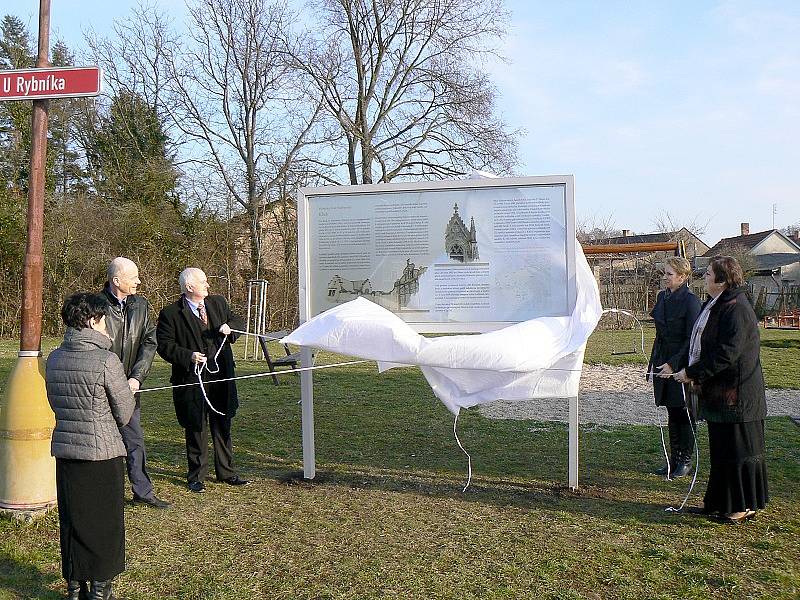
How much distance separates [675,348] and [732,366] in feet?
3.58

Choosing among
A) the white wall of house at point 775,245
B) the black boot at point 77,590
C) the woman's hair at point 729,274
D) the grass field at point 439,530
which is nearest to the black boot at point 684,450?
the grass field at point 439,530

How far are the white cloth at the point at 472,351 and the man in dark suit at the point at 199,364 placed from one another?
2.51ft

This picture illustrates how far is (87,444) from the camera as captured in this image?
390 centimetres

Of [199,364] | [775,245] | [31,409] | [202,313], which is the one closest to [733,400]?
[199,364]

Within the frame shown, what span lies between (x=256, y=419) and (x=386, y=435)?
Result: 197 cm

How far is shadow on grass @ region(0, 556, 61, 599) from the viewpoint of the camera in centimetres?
405

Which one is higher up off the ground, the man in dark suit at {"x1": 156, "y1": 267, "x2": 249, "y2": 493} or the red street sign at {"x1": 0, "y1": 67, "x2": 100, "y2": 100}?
Answer: the red street sign at {"x1": 0, "y1": 67, "x2": 100, "y2": 100}

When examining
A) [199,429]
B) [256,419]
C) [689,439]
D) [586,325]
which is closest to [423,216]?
[586,325]

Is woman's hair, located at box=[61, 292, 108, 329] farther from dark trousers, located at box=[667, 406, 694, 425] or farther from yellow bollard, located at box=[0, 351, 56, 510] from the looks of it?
dark trousers, located at box=[667, 406, 694, 425]

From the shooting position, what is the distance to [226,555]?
15.2 feet

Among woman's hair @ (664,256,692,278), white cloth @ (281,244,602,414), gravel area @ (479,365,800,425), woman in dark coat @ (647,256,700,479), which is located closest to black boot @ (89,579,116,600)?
white cloth @ (281,244,602,414)

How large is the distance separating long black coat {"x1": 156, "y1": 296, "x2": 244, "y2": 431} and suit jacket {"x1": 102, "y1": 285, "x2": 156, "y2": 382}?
320 mm

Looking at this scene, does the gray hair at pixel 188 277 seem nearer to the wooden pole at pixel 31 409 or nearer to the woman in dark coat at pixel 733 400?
the wooden pole at pixel 31 409

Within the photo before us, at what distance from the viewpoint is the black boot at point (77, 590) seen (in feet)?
12.9
